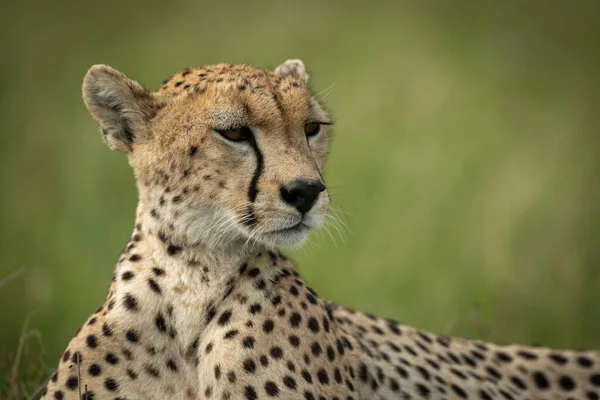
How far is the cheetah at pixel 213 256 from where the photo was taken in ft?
9.39

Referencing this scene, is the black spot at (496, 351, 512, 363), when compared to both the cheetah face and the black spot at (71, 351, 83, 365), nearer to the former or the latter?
the cheetah face

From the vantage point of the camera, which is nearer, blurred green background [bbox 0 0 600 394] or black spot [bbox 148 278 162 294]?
black spot [bbox 148 278 162 294]

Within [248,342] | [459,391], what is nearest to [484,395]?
[459,391]

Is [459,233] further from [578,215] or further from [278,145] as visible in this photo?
[278,145]

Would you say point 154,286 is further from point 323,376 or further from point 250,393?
point 323,376

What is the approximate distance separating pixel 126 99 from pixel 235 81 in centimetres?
34

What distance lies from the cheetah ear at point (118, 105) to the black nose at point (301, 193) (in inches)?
20.8

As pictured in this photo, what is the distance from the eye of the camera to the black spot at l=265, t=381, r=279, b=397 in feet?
9.21

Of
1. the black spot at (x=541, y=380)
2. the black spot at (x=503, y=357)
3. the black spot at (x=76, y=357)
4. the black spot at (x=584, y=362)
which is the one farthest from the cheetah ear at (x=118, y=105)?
the black spot at (x=584, y=362)

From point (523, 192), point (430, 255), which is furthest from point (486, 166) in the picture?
point (430, 255)

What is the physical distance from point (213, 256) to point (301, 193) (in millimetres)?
347

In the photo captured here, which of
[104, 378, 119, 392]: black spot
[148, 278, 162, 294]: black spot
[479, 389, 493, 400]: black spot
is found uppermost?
[479, 389, 493, 400]: black spot

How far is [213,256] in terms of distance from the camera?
298 cm

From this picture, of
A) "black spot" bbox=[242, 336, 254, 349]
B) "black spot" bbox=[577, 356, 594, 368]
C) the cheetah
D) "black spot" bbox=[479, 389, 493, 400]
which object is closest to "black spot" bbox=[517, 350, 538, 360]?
"black spot" bbox=[577, 356, 594, 368]
